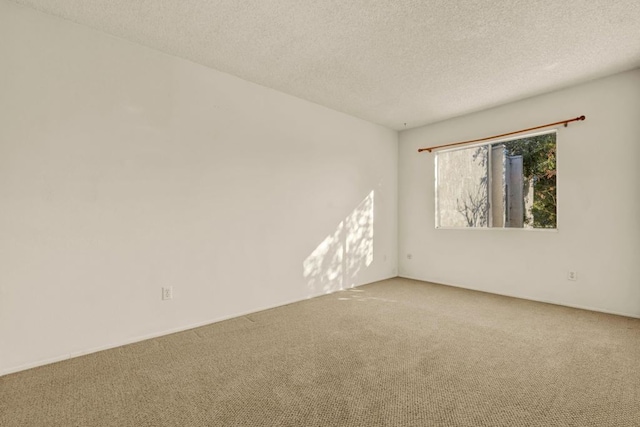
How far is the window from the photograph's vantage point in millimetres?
3658

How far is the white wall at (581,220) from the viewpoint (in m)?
3.02

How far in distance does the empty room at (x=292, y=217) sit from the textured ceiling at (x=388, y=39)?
0.02 metres

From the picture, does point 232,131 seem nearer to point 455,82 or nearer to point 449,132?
point 455,82

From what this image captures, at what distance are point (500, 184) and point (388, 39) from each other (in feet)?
9.09

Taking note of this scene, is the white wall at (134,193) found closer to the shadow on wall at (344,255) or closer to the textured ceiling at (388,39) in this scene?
the shadow on wall at (344,255)

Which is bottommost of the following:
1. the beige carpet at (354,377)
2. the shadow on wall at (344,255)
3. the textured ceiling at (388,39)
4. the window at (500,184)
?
the beige carpet at (354,377)

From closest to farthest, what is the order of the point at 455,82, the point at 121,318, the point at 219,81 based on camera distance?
the point at 121,318 → the point at 219,81 → the point at 455,82

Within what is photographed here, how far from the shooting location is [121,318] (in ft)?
7.85

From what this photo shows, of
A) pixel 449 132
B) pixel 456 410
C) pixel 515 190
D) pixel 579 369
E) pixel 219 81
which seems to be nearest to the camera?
pixel 456 410

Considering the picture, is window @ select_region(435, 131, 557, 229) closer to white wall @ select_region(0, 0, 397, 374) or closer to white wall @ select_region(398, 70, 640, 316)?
white wall @ select_region(398, 70, 640, 316)

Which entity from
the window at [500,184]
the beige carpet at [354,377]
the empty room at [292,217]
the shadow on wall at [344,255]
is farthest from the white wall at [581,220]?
the shadow on wall at [344,255]

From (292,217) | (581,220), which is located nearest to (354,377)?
(292,217)

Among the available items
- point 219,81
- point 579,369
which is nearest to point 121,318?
point 219,81

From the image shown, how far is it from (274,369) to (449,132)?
400cm
